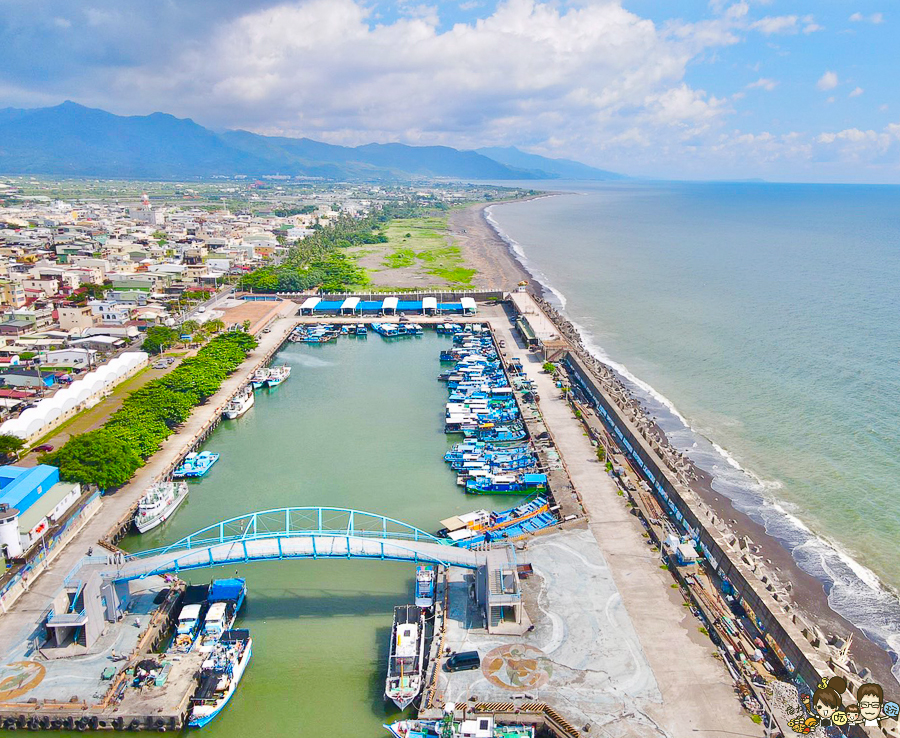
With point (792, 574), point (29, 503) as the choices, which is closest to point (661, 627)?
point (792, 574)

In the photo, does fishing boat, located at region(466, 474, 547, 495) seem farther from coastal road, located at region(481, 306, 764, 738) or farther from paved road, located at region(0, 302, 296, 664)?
paved road, located at region(0, 302, 296, 664)

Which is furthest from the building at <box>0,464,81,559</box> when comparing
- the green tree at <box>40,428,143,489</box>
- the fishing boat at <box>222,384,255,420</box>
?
the fishing boat at <box>222,384,255,420</box>

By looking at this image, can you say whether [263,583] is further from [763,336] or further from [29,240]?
[29,240]

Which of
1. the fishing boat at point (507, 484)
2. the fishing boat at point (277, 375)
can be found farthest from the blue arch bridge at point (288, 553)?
the fishing boat at point (277, 375)

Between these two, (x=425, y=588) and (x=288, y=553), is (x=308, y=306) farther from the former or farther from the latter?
(x=425, y=588)

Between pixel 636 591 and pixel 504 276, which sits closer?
pixel 636 591

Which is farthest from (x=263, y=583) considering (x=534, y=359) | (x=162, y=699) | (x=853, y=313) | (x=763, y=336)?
(x=853, y=313)

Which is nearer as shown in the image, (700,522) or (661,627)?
(661,627)
